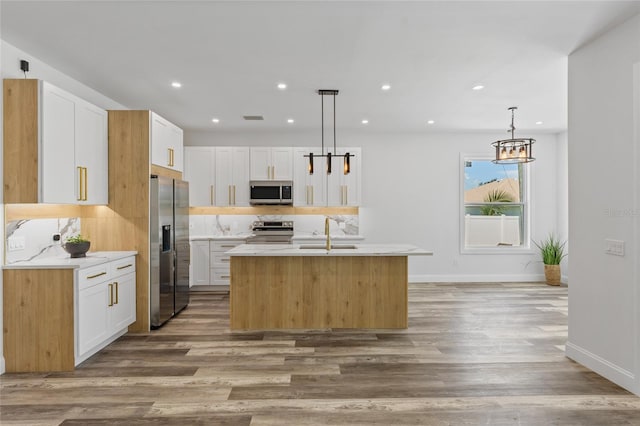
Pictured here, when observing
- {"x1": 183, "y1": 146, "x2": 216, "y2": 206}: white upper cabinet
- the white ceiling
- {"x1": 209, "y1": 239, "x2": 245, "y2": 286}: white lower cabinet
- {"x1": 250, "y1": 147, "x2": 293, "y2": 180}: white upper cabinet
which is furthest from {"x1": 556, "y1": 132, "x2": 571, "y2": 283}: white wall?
{"x1": 183, "y1": 146, "x2": 216, "y2": 206}: white upper cabinet

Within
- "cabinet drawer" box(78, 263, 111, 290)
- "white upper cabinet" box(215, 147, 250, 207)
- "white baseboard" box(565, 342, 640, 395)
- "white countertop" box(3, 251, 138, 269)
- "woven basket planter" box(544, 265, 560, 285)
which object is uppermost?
"white upper cabinet" box(215, 147, 250, 207)

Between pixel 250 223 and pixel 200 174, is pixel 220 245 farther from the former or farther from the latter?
pixel 200 174

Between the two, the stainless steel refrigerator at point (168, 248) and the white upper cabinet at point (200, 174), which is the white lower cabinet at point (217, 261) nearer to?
the white upper cabinet at point (200, 174)

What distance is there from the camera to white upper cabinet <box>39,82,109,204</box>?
314 cm

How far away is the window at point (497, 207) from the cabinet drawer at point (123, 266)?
5.68 metres

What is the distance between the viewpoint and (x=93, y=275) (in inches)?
132

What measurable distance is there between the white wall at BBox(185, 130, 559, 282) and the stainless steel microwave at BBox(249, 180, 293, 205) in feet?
4.92

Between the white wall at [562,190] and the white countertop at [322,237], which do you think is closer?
the white countertop at [322,237]

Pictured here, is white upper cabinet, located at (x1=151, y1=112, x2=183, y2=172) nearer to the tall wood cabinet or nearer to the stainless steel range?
the tall wood cabinet

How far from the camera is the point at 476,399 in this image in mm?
2654

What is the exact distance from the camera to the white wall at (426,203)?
6855 mm

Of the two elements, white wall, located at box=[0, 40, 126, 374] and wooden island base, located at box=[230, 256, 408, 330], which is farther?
wooden island base, located at box=[230, 256, 408, 330]

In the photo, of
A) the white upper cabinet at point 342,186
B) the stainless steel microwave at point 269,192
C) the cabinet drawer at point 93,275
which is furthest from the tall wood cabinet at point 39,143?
the white upper cabinet at point 342,186

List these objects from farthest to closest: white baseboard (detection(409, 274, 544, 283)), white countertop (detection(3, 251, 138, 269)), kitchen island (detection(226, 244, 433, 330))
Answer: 1. white baseboard (detection(409, 274, 544, 283))
2. kitchen island (detection(226, 244, 433, 330))
3. white countertop (detection(3, 251, 138, 269))
